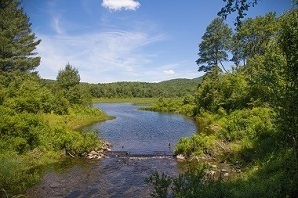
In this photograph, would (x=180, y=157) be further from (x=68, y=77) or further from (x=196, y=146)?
(x=68, y=77)

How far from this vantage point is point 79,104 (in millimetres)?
63875

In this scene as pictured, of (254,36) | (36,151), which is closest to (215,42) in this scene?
(254,36)

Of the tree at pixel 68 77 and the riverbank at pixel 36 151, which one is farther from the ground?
the tree at pixel 68 77

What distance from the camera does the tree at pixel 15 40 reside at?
5756 cm

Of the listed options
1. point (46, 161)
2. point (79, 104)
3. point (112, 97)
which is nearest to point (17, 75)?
point (79, 104)

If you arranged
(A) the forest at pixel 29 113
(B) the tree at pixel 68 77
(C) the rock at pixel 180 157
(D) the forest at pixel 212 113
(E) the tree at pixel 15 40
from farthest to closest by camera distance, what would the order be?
(B) the tree at pixel 68 77
(E) the tree at pixel 15 40
(C) the rock at pixel 180 157
(A) the forest at pixel 29 113
(D) the forest at pixel 212 113

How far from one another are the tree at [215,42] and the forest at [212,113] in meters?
0.24

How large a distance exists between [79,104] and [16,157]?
126 feet

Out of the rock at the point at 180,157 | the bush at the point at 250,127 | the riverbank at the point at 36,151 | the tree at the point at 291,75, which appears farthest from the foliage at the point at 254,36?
the tree at the point at 291,75

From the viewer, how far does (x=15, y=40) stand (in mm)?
62500

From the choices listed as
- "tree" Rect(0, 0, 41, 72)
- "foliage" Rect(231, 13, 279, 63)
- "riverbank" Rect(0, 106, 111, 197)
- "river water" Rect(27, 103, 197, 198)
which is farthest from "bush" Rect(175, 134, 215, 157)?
"tree" Rect(0, 0, 41, 72)

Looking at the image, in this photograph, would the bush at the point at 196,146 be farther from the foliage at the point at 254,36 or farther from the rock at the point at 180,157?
the foliage at the point at 254,36

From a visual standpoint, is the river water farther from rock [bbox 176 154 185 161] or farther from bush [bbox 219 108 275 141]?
bush [bbox 219 108 275 141]

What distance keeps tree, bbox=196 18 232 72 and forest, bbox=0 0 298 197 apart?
0.24 meters
